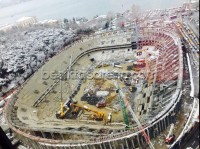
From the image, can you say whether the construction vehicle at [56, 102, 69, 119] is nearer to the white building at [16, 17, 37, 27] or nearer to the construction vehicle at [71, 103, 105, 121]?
the construction vehicle at [71, 103, 105, 121]

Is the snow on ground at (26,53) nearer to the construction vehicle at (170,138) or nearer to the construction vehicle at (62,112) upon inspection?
the construction vehicle at (62,112)

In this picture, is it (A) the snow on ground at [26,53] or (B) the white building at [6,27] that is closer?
(A) the snow on ground at [26,53]

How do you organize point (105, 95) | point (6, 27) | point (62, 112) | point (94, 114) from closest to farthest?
point (94, 114) < point (62, 112) < point (105, 95) < point (6, 27)

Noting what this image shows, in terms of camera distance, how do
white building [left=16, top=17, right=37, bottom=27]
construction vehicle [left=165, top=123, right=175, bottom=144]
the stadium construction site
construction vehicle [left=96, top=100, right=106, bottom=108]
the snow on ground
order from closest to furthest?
1. construction vehicle [left=165, top=123, right=175, bottom=144]
2. the stadium construction site
3. construction vehicle [left=96, top=100, right=106, bottom=108]
4. the snow on ground
5. white building [left=16, top=17, right=37, bottom=27]

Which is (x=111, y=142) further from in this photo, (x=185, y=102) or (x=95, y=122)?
(x=185, y=102)

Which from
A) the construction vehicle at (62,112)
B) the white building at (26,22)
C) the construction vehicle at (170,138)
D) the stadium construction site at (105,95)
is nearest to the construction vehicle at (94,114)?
the stadium construction site at (105,95)

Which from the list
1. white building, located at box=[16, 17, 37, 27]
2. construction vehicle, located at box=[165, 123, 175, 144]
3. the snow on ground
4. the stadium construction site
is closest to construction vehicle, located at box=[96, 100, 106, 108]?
the stadium construction site

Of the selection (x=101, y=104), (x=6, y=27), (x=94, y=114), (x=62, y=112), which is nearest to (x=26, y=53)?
(x=62, y=112)

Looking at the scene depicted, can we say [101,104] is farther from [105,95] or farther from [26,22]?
[26,22]
